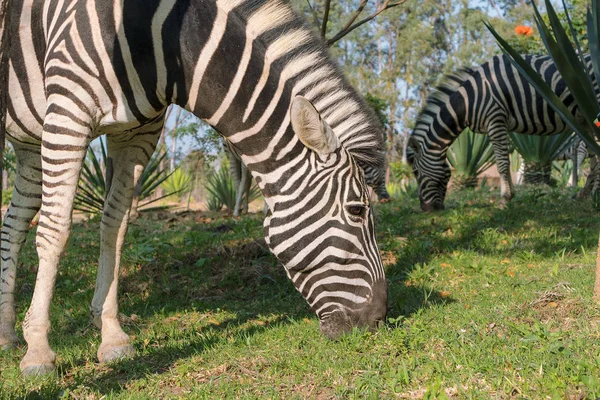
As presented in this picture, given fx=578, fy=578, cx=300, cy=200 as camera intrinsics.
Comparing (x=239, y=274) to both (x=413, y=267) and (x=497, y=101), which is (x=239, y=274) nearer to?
(x=413, y=267)

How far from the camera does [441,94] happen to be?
35.4 ft

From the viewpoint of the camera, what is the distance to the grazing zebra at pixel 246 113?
3572mm

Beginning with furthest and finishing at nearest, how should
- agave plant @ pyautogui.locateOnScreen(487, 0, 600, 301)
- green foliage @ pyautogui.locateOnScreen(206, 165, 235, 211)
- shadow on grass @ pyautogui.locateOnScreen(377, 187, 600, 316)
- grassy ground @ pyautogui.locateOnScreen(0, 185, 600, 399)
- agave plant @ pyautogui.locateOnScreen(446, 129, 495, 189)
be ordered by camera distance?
agave plant @ pyautogui.locateOnScreen(446, 129, 495, 189)
green foliage @ pyautogui.locateOnScreen(206, 165, 235, 211)
shadow on grass @ pyautogui.locateOnScreen(377, 187, 600, 316)
agave plant @ pyautogui.locateOnScreen(487, 0, 600, 301)
grassy ground @ pyautogui.locateOnScreen(0, 185, 600, 399)

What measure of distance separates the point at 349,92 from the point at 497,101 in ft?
22.3

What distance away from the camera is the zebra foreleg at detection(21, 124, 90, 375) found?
3.51 metres

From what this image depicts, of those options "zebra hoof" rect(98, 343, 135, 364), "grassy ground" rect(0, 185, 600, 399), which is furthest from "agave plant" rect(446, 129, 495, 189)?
"zebra hoof" rect(98, 343, 135, 364)

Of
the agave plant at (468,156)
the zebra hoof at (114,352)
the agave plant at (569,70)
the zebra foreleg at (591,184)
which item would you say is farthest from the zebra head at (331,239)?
the agave plant at (468,156)

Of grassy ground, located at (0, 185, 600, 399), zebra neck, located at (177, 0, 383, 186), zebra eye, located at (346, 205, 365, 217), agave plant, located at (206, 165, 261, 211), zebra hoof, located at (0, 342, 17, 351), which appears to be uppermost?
zebra neck, located at (177, 0, 383, 186)

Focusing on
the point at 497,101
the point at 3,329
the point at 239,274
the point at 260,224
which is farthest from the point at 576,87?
the point at 497,101

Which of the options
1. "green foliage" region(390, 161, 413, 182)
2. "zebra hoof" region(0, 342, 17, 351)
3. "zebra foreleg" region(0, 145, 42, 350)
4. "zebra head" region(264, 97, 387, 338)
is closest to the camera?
"zebra head" region(264, 97, 387, 338)

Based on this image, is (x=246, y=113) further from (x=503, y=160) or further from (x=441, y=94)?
(x=441, y=94)

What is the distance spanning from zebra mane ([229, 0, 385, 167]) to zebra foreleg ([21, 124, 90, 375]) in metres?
1.34

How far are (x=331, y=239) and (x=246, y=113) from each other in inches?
38.5

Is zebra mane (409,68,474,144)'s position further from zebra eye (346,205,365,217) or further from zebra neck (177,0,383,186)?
zebra eye (346,205,365,217)
